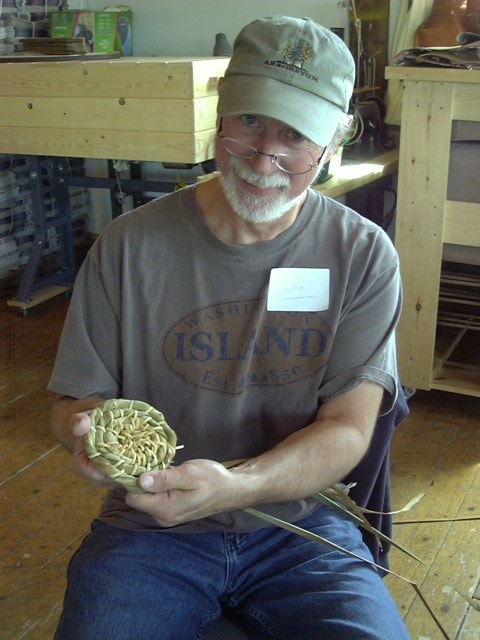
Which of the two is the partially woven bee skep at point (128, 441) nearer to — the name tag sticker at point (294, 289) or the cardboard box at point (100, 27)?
the name tag sticker at point (294, 289)

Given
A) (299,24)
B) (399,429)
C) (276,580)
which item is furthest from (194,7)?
(276,580)

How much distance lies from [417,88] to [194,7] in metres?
1.60

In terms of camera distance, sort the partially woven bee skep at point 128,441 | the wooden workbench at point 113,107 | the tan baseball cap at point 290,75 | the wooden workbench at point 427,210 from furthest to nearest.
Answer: the wooden workbench at point 113,107 → the wooden workbench at point 427,210 → the tan baseball cap at point 290,75 → the partially woven bee skep at point 128,441

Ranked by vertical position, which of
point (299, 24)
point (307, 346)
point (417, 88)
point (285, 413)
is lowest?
point (285, 413)

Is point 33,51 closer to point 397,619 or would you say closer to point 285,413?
point 285,413

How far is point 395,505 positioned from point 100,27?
249 centimetres

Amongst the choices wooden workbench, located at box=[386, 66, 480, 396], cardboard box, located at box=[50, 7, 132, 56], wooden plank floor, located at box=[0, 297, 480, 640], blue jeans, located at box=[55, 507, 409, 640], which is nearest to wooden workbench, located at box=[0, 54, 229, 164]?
cardboard box, located at box=[50, 7, 132, 56]

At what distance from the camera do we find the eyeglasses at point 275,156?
1.19m

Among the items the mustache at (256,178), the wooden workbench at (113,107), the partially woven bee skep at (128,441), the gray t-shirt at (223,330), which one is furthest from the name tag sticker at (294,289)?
the wooden workbench at (113,107)

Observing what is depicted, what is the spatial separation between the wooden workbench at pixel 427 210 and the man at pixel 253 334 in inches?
40.1

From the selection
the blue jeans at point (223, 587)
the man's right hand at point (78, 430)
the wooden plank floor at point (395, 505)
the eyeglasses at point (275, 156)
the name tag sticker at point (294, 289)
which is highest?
the eyeglasses at point (275, 156)

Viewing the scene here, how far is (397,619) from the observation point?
A: 1104mm

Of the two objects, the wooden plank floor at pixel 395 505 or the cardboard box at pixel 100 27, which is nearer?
the wooden plank floor at pixel 395 505

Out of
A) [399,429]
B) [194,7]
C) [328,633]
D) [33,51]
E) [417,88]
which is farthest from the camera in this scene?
[194,7]
